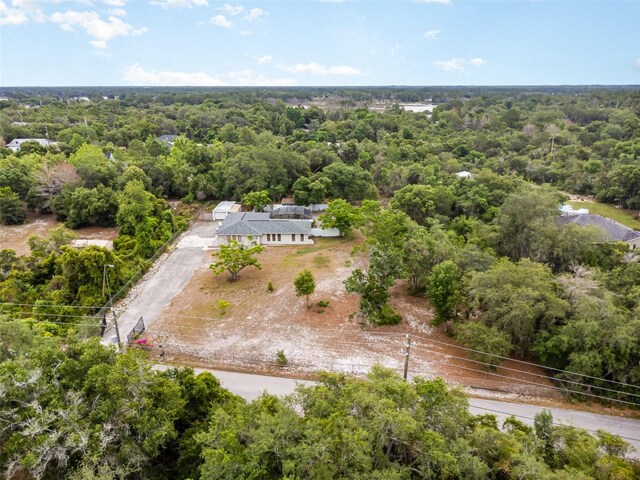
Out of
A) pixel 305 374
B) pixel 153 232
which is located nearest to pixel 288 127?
pixel 153 232

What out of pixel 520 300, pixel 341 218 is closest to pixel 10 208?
pixel 341 218

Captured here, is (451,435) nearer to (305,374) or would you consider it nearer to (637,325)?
(305,374)

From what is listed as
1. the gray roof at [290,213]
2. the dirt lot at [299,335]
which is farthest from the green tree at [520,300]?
the gray roof at [290,213]

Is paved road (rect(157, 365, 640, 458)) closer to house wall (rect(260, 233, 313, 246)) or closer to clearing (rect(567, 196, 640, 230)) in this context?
house wall (rect(260, 233, 313, 246))

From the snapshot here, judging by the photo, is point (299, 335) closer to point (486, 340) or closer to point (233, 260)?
point (233, 260)

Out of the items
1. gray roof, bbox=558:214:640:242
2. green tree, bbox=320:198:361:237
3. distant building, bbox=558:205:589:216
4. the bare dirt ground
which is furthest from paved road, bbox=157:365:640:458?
the bare dirt ground

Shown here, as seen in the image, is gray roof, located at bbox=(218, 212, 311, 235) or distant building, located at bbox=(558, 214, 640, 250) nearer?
distant building, located at bbox=(558, 214, 640, 250)

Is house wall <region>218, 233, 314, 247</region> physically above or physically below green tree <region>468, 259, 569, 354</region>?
below
